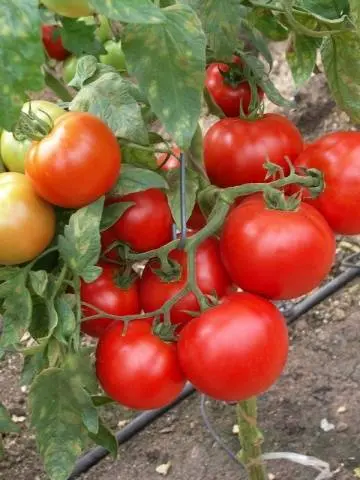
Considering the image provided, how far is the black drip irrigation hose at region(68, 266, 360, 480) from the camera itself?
1606mm

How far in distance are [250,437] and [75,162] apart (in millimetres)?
543

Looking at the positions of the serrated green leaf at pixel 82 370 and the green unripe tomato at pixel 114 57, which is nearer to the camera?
the serrated green leaf at pixel 82 370

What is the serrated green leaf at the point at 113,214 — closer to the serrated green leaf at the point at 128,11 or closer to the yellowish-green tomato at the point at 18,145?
the yellowish-green tomato at the point at 18,145

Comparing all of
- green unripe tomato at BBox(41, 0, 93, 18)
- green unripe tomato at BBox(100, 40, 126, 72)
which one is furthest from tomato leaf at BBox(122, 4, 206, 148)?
green unripe tomato at BBox(100, 40, 126, 72)

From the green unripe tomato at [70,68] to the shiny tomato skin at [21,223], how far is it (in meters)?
0.68

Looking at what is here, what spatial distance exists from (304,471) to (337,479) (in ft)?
0.23

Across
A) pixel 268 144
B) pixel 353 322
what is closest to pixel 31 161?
pixel 268 144

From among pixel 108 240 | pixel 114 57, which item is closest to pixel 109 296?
pixel 108 240

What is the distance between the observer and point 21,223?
0.71 metres

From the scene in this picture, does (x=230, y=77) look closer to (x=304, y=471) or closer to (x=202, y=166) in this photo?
(x=202, y=166)

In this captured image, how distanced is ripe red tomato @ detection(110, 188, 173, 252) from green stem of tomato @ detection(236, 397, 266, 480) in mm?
315

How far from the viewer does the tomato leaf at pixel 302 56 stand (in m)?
0.82

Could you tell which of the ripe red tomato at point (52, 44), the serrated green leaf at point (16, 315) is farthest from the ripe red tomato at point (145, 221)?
the ripe red tomato at point (52, 44)

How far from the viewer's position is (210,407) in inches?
66.6
